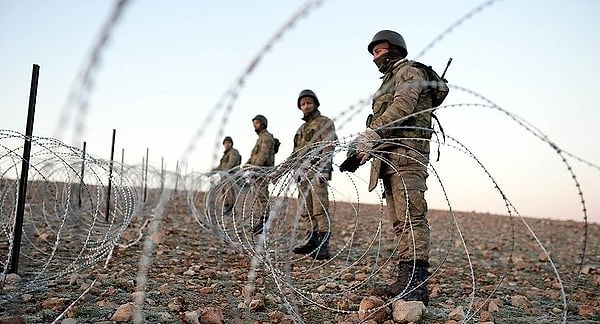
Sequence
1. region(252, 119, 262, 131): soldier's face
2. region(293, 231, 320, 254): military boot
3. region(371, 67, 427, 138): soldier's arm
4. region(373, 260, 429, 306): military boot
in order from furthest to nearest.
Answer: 1. region(252, 119, 262, 131): soldier's face
2. region(293, 231, 320, 254): military boot
3. region(373, 260, 429, 306): military boot
4. region(371, 67, 427, 138): soldier's arm

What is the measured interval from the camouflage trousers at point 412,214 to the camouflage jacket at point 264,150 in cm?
539

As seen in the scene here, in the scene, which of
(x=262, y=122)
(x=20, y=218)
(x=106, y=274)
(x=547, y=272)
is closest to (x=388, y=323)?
(x=106, y=274)

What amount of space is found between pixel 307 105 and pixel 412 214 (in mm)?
3477

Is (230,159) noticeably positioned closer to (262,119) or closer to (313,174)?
(262,119)

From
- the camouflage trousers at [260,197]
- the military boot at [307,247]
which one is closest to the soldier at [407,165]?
the camouflage trousers at [260,197]

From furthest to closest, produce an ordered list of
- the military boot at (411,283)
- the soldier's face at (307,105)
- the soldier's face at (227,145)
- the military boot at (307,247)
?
the soldier's face at (227,145)
the soldier's face at (307,105)
the military boot at (307,247)
the military boot at (411,283)

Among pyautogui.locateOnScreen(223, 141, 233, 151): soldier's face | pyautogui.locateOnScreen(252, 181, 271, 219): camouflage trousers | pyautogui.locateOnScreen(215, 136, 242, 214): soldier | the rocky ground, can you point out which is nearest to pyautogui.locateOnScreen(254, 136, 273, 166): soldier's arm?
pyautogui.locateOnScreen(252, 181, 271, 219): camouflage trousers

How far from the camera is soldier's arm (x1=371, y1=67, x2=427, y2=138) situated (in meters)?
4.08

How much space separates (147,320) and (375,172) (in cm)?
207

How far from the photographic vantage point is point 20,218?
4617 mm

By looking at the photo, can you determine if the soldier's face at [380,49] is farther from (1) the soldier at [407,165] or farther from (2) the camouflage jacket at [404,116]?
(2) the camouflage jacket at [404,116]

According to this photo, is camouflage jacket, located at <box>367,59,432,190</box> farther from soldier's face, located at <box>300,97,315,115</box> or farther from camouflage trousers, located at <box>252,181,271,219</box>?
soldier's face, located at <box>300,97,315,115</box>

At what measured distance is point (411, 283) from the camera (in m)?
4.25

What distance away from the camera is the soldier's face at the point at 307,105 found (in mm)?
7426
